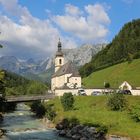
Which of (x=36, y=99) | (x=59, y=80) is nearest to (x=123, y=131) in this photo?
(x=36, y=99)

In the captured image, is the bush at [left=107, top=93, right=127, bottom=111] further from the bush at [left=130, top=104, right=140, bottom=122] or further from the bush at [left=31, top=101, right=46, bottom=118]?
the bush at [left=31, top=101, right=46, bottom=118]

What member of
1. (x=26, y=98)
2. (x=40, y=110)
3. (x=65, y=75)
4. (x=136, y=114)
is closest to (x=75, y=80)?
(x=65, y=75)

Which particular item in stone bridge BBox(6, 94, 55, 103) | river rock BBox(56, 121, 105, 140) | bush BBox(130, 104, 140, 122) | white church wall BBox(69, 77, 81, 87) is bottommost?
river rock BBox(56, 121, 105, 140)

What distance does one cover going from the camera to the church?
138 metres

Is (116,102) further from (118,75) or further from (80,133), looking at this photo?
(118,75)

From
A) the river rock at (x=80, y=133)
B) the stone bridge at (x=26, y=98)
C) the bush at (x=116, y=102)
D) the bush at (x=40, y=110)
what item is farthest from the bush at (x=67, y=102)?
the stone bridge at (x=26, y=98)

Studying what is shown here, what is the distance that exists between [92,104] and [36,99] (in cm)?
2554

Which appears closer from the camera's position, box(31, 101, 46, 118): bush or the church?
box(31, 101, 46, 118): bush

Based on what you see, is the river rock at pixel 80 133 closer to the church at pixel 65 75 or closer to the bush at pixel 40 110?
the bush at pixel 40 110

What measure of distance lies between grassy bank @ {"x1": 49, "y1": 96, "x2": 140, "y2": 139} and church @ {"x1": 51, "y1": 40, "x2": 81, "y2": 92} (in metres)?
30.6

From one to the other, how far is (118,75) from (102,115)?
80.4m

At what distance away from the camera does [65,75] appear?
142m

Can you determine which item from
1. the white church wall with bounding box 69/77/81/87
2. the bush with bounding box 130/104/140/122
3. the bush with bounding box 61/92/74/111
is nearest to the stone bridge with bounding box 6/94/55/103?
the white church wall with bounding box 69/77/81/87

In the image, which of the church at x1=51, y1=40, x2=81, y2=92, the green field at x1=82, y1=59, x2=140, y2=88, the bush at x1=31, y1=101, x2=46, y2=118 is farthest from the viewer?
the green field at x1=82, y1=59, x2=140, y2=88
